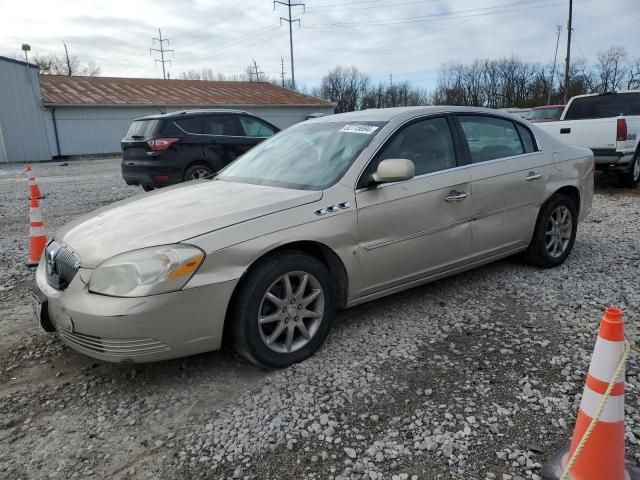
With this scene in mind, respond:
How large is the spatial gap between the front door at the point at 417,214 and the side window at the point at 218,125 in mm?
6462

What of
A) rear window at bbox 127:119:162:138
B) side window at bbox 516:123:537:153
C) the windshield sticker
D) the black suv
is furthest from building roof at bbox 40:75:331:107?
side window at bbox 516:123:537:153

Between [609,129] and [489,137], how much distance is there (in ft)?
19.4

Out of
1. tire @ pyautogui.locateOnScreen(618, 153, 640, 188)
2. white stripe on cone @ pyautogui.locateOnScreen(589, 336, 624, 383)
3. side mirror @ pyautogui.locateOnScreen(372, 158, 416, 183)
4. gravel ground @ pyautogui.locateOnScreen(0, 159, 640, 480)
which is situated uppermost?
side mirror @ pyautogui.locateOnScreen(372, 158, 416, 183)

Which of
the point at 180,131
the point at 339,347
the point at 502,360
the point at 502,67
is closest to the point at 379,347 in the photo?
the point at 339,347

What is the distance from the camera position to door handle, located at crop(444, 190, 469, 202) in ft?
12.5

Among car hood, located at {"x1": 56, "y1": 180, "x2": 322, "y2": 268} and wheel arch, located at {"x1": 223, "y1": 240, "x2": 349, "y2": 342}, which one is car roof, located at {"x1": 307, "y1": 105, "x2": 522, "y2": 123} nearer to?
car hood, located at {"x1": 56, "y1": 180, "x2": 322, "y2": 268}

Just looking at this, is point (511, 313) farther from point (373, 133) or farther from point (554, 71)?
point (554, 71)

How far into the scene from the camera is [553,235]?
479cm

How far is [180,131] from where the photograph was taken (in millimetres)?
9234

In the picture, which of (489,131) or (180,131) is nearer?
(489,131)

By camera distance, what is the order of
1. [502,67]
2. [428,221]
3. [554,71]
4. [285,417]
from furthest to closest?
[502,67], [554,71], [428,221], [285,417]

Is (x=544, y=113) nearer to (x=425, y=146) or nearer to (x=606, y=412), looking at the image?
(x=425, y=146)

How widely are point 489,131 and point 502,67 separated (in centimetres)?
6910

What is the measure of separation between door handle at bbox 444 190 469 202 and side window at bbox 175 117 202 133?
6.70 metres
